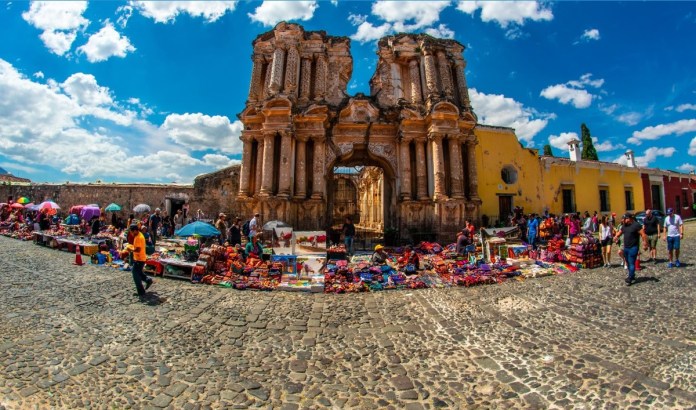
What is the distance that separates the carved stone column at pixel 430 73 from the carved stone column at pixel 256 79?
9.39 metres

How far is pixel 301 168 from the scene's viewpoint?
52.6ft

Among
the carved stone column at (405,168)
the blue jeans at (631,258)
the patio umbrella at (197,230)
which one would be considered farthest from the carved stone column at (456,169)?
the patio umbrella at (197,230)

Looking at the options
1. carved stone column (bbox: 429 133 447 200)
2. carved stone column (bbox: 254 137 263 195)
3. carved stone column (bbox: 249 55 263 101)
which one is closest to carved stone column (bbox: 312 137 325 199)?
carved stone column (bbox: 254 137 263 195)

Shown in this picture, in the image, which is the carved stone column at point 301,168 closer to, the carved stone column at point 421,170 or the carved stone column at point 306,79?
the carved stone column at point 306,79

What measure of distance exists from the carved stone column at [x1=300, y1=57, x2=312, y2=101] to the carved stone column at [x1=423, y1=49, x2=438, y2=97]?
21.3ft

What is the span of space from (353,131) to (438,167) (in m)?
4.85

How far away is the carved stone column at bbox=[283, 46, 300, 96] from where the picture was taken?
55.2 ft

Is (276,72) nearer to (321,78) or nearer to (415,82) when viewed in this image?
(321,78)

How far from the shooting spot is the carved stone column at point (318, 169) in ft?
52.4

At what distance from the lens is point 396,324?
604 centimetres

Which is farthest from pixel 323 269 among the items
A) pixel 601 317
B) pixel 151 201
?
pixel 151 201

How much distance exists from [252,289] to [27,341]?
169 inches

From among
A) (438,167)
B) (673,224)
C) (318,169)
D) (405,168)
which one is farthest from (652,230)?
(318,169)

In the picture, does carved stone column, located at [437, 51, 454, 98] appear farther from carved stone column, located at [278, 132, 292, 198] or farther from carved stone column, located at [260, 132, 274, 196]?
carved stone column, located at [260, 132, 274, 196]
